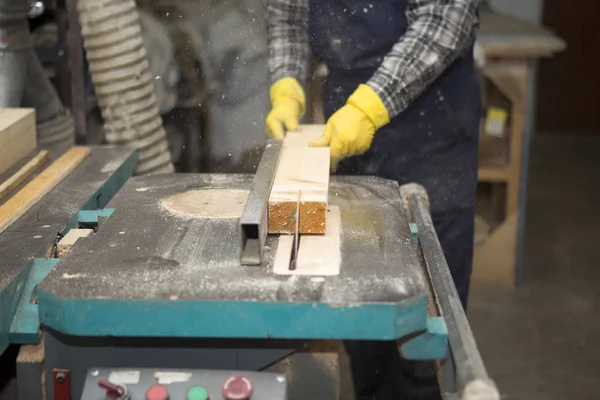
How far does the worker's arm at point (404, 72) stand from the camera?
5.03 feet

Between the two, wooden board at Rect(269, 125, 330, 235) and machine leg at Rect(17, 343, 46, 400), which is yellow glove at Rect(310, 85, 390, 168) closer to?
wooden board at Rect(269, 125, 330, 235)

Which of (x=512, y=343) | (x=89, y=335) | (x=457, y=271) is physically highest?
(x=89, y=335)

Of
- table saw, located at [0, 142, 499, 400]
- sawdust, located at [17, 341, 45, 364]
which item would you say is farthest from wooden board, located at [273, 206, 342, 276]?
sawdust, located at [17, 341, 45, 364]

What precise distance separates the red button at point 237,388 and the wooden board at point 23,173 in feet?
2.22

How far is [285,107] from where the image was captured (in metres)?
1.67

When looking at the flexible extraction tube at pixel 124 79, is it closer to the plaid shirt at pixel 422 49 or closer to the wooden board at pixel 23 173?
the wooden board at pixel 23 173

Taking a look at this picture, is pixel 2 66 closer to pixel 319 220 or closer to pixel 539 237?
pixel 319 220

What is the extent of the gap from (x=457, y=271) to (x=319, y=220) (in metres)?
0.78

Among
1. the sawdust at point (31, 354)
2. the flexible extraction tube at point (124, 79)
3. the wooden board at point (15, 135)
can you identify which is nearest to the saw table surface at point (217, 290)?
the sawdust at point (31, 354)

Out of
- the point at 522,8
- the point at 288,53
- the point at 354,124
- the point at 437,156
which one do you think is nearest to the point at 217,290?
the point at 354,124

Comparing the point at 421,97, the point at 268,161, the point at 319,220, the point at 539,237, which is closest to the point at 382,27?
the point at 421,97

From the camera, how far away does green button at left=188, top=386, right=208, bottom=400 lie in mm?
970

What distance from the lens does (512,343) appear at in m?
2.67

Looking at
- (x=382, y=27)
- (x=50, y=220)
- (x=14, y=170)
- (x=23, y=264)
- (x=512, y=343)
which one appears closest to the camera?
(x=23, y=264)
